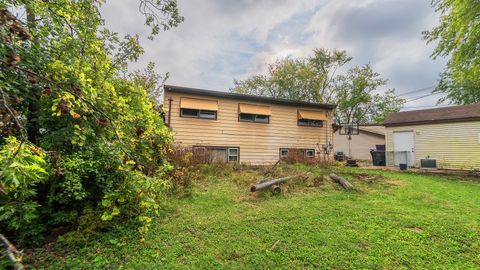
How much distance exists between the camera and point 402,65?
648 inches

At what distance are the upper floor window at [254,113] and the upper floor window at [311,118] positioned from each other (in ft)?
6.03

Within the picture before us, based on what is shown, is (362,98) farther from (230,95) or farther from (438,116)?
(230,95)

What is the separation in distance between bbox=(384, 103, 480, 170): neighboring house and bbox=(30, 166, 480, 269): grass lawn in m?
9.25

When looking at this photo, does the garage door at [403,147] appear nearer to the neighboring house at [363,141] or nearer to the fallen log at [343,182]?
the neighboring house at [363,141]

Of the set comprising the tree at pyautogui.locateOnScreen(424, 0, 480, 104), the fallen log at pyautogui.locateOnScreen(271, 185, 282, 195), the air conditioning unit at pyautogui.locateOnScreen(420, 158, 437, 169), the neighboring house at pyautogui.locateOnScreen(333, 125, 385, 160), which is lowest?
the fallen log at pyautogui.locateOnScreen(271, 185, 282, 195)

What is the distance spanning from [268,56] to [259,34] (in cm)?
1201

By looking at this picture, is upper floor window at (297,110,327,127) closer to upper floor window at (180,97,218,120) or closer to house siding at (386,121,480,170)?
upper floor window at (180,97,218,120)

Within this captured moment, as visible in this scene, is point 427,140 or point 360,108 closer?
point 427,140

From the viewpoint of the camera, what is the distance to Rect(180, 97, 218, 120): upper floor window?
380 inches

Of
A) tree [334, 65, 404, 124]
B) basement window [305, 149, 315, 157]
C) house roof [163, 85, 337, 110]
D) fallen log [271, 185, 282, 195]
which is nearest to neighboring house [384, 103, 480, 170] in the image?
house roof [163, 85, 337, 110]

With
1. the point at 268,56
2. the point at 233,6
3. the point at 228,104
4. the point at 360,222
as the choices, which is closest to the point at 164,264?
the point at 360,222

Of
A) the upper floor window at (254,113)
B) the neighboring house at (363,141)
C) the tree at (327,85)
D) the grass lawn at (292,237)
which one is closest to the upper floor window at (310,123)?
the upper floor window at (254,113)

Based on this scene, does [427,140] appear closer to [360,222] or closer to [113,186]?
[360,222]

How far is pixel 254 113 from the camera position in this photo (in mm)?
10805
